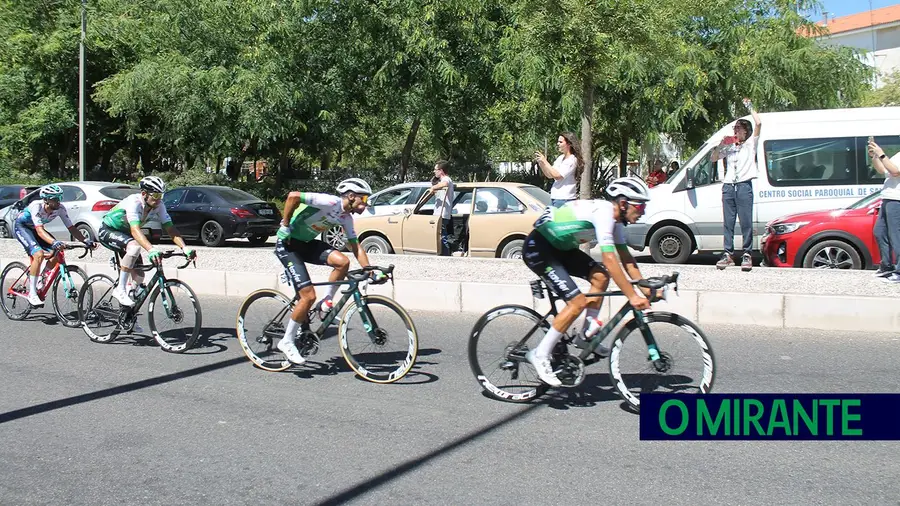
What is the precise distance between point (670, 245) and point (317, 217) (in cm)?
822

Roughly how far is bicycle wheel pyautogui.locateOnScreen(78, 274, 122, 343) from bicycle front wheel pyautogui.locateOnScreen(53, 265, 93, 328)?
0.59 meters

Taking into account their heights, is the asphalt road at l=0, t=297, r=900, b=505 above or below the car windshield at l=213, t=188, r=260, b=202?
below

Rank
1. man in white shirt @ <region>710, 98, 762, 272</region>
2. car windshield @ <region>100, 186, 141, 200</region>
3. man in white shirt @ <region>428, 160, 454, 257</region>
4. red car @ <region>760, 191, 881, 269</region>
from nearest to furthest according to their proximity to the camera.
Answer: man in white shirt @ <region>710, 98, 762, 272</region> < red car @ <region>760, 191, 881, 269</region> < man in white shirt @ <region>428, 160, 454, 257</region> < car windshield @ <region>100, 186, 141, 200</region>

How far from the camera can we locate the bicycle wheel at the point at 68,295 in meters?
9.83

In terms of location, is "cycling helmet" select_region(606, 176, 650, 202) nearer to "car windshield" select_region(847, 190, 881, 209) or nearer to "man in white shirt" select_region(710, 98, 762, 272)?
"man in white shirt" select_region(710, 98, 762, 272)

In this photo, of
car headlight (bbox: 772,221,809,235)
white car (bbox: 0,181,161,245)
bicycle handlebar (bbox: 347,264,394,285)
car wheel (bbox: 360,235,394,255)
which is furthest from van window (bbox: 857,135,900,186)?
white car (bbox: 0,181,161,245)

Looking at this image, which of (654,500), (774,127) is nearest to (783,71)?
(774,127)

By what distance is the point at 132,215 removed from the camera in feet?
27.7

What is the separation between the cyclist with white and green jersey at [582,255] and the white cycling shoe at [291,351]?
215 centimetres

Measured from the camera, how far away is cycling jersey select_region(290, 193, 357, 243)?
6.98 metres

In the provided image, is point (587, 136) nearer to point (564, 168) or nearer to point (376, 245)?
point (376, 245)

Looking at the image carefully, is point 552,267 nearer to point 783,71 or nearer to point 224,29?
point 783,71

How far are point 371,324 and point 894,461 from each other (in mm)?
3946

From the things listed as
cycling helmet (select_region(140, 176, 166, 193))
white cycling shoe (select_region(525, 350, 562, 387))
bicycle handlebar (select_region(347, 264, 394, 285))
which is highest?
cycling helmet (select_region(140, 176, 166, 193))
